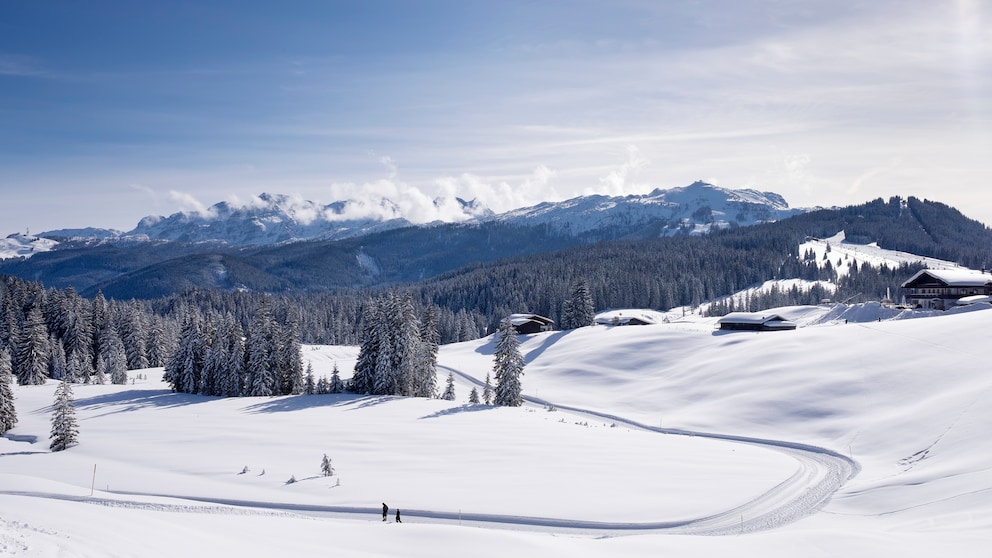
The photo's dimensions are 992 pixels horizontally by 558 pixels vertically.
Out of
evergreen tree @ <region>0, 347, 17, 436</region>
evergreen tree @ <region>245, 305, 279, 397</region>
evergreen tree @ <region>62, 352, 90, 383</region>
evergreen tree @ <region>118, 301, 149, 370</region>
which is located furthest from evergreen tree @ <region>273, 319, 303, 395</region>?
evergreen tree @ <region>118, 301, 149, 370</region>

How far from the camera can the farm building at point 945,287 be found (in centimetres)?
8019

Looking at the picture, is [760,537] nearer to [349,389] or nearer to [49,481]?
[49,481]

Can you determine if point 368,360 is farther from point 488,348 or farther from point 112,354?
point 112,354

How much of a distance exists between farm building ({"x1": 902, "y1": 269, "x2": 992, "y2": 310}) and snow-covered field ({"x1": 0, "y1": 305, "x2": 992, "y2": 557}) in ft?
89.4

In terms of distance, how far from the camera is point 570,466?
1289 inches

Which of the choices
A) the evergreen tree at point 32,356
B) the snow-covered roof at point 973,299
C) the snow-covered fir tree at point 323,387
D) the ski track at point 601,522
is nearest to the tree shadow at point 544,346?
the snow-covered fir tree at point 323,387

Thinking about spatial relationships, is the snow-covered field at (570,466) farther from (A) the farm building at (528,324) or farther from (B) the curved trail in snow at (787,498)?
(A) the farm building at (528,324)

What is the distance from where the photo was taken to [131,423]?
47.8 m

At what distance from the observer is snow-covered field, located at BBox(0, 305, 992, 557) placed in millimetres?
19406

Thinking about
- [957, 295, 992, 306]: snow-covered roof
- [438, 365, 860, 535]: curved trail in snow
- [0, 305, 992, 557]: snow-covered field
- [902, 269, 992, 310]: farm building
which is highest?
[902, 269, 992, 310]: farm building

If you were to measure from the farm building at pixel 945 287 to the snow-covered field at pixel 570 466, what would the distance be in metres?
27.3

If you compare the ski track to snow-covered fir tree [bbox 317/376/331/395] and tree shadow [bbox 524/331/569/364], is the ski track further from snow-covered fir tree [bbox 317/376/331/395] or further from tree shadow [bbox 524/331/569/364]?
tree shadow [bbox 524/331/569/364]

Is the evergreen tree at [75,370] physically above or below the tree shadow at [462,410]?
above

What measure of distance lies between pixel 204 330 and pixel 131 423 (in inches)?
783
